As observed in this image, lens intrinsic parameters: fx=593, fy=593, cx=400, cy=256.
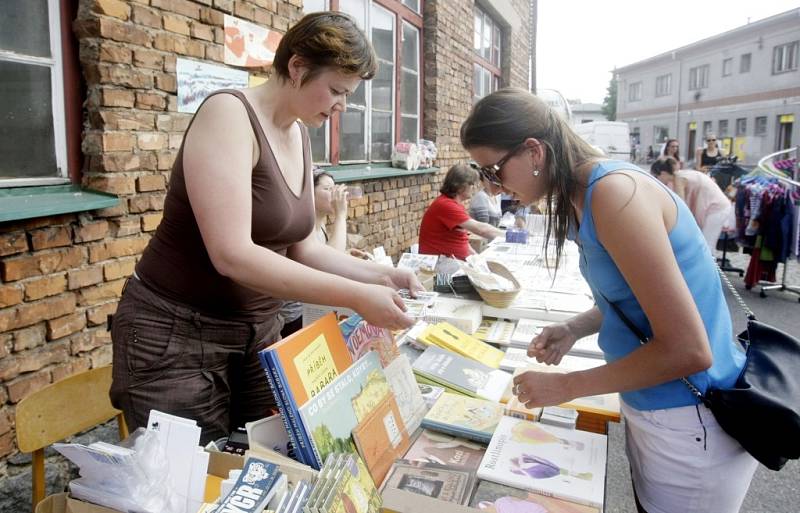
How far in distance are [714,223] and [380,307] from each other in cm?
672

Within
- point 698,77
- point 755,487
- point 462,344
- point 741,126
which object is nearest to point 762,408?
point 462,344

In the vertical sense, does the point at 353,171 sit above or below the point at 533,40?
below

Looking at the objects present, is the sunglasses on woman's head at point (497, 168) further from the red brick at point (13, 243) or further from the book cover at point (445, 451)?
the red brick at point (13, 243)

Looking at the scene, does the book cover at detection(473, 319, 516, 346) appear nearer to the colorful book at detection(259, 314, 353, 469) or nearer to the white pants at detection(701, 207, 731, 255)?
the colorful book at detection(259, 314, 353, 469)

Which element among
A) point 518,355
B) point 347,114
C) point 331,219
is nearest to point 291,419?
point 518,355

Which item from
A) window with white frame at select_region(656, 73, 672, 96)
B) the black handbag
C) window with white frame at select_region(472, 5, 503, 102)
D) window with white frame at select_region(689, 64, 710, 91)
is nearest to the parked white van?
window with white frame at select_region(689, 64, 710, 91)

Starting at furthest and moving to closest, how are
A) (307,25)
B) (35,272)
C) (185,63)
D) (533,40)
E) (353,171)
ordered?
(533,40), (353,171), (185,63), (35,272), (307,25)

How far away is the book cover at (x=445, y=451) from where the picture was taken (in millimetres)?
1345

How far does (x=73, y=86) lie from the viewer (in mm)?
2336

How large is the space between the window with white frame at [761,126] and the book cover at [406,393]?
30536 millimetres

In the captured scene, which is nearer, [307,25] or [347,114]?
[307,25]

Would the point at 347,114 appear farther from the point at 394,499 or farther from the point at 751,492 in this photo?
the point at 394,499

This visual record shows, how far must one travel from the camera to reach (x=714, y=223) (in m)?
6.86

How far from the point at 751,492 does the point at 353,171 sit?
340 centimetres
